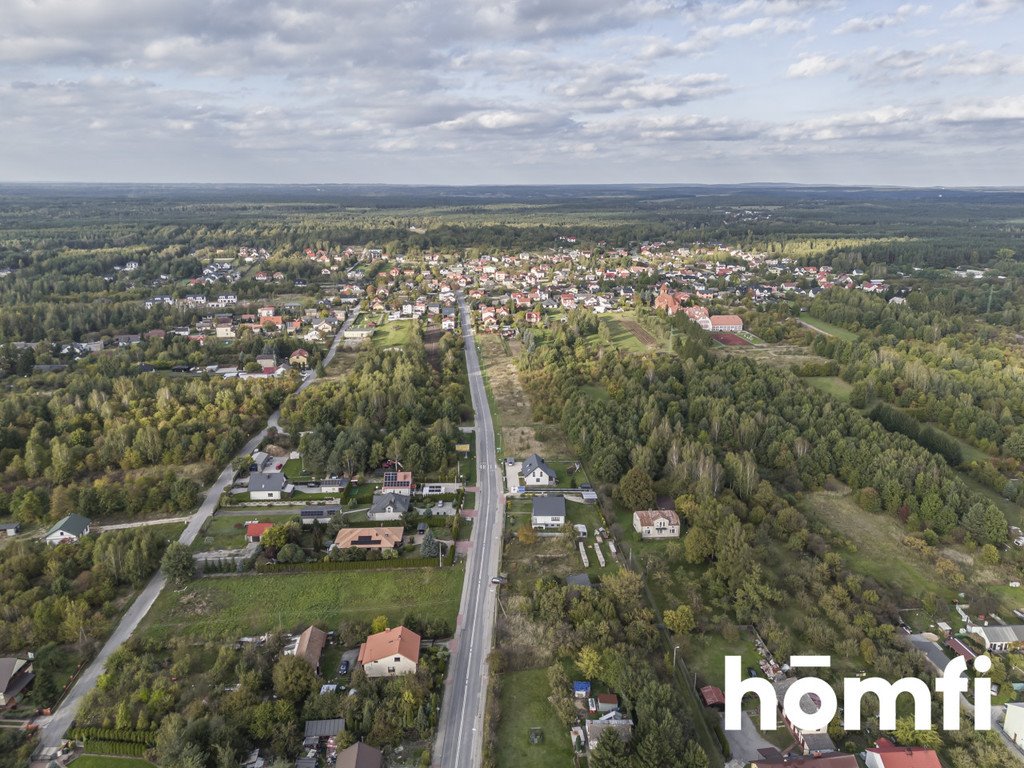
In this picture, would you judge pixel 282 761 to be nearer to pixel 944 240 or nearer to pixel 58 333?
pixel 58 333

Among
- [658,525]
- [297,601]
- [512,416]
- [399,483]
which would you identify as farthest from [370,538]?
[512,416]

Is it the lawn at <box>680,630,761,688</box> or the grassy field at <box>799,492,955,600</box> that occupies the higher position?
the grassy field at <box>799,492,955,600</box>

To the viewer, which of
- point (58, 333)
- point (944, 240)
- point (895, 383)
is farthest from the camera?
point (944, 240)

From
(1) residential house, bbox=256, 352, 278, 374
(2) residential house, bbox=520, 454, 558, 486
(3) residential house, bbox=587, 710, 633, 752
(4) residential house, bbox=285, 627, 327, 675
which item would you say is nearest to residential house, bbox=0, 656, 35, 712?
(4) residential house, bbox=285, 627, 327, 675

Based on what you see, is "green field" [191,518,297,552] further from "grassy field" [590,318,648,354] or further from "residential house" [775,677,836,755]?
"grassy field" [590,318,648,354]

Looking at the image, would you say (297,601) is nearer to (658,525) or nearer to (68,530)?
(68,530)

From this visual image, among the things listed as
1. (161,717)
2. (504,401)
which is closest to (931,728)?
(161,717)
